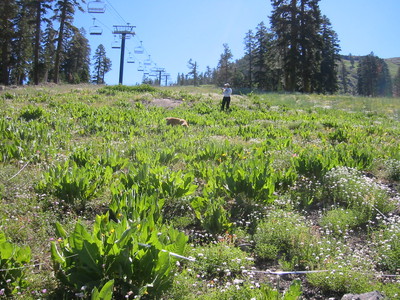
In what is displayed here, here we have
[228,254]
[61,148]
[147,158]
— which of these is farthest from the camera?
[61,148]

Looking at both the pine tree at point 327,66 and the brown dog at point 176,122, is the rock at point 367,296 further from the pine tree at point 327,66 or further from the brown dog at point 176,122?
the pine tree at point 327,66

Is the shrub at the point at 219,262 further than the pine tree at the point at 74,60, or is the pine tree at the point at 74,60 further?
the pine tree at the point at 74,60

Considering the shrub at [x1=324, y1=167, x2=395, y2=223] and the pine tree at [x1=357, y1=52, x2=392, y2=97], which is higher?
the pine tree at [x1=357, y1=52, x2=392, y2=97]

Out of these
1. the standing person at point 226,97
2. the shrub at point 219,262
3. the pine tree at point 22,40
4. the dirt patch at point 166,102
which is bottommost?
the shrub at point 219,262

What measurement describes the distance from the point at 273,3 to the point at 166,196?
135 ft

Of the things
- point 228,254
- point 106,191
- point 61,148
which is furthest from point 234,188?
point 61,148

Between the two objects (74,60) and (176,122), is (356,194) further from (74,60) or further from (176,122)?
(74,60)

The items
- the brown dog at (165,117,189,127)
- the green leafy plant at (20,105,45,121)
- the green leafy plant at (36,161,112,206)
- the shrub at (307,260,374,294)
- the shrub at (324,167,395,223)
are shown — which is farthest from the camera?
the brown dog at (165,117,189,127)

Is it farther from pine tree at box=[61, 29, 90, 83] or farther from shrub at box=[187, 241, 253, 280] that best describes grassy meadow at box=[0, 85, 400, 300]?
pine tree at box=[61, 29, 90, 83]

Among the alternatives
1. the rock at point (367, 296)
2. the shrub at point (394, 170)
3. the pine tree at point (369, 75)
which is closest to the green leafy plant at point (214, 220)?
the rock at point (367, 296)

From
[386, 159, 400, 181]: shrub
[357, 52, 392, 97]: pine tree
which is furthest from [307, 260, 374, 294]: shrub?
[357, 52, 392, 97]: pine tree

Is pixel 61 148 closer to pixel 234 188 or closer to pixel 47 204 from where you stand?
pixel 47 204

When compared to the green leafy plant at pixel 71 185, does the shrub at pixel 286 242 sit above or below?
below

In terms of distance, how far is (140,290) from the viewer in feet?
7.58
